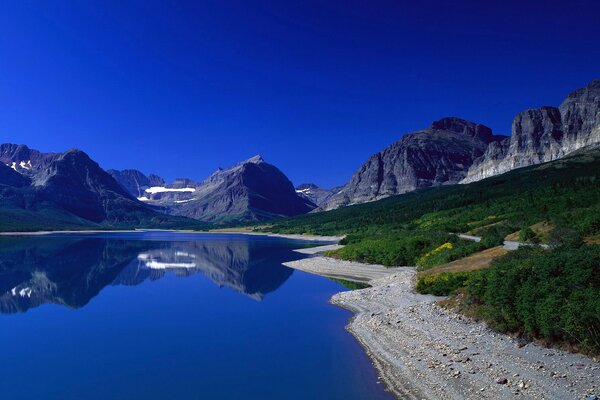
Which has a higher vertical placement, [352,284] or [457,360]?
[352,284]

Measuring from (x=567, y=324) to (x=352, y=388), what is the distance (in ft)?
35.6

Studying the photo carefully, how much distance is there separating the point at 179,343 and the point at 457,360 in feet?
64.4

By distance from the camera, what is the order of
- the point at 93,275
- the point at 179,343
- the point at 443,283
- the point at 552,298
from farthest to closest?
the point at 93,275 < the point at 443,283 < the point at 179,343 < the point at 552,298

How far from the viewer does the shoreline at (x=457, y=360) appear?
61.2ft

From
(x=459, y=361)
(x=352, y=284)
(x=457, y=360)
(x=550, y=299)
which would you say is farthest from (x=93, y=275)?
(x=550, y=299)

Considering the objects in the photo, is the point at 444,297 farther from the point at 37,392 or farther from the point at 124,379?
the point at 37,392

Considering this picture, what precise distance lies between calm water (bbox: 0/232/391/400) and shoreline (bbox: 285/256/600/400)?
157cm

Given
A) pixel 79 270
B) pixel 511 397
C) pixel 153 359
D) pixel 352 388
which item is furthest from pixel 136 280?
pixel 511 397

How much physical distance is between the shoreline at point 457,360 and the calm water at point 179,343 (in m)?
1.57

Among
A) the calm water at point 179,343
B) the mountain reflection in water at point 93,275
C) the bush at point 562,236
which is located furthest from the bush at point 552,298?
the mountain reflection in water at point 93,275

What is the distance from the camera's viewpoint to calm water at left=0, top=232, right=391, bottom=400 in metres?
23.2

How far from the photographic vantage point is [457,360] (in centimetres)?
2339

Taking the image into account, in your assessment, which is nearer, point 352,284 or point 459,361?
point 459,361

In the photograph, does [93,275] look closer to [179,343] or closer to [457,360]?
[179,343]
